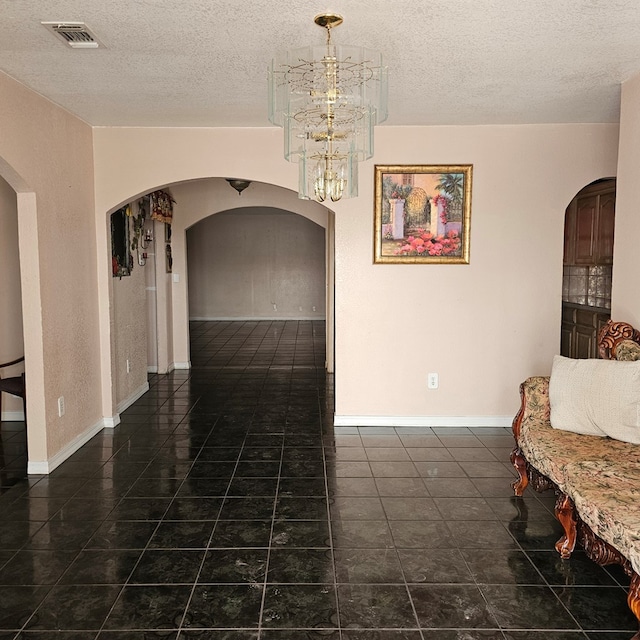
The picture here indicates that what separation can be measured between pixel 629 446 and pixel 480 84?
88.6 inches

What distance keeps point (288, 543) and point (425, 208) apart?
2907 mm

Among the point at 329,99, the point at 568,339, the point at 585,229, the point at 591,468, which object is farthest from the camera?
the point at 568,339

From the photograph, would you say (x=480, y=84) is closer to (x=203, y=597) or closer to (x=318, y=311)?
(x=203, y=597)

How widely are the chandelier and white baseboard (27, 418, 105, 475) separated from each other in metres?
2.59

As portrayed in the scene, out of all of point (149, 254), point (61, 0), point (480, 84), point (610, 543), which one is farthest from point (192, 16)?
point (149, 254)

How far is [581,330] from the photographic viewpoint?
5297mm

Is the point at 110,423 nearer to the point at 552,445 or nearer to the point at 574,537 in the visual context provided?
the point at 552,445

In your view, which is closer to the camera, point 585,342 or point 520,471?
point 520,471

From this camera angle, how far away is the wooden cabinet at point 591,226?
16.0 feet

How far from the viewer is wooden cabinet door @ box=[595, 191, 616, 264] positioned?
15.9 ft

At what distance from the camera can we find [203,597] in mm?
2402

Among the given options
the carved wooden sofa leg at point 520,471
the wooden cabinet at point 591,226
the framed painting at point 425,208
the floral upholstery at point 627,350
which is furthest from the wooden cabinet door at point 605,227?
the carved wooden sofa leg at point 520,471

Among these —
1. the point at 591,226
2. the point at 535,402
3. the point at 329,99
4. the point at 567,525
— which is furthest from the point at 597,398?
the point at 591,226

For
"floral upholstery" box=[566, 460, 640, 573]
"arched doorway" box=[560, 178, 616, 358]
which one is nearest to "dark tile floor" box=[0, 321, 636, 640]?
"floral upholstery" box=[566, 460, 640, 573]
